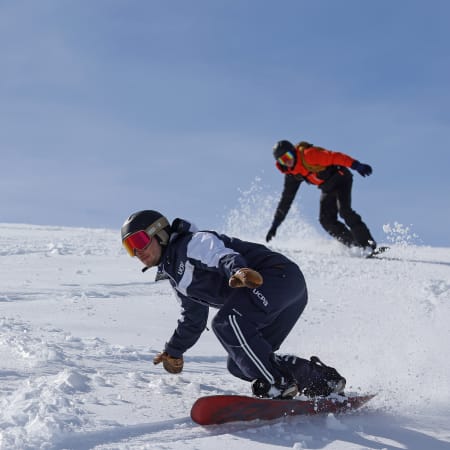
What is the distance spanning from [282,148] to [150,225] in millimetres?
6307

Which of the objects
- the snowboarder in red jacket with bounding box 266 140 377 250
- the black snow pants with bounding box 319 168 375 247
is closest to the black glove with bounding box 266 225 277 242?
the snowboarder in red jacket with bounding box 266 140 377 250

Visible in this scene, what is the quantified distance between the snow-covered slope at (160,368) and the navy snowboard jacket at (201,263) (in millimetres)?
474

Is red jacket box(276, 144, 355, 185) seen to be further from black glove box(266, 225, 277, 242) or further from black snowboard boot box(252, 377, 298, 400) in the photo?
black snowboard boot box(252, 377, 298, 400)

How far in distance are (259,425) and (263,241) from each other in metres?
8.43

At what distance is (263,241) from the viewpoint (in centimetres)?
1108

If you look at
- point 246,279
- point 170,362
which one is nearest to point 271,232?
point 170,362

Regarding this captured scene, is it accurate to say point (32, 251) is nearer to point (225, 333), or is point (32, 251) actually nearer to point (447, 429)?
point (225, 333)

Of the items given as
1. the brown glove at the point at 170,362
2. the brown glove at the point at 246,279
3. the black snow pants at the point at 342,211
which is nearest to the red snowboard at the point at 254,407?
the brown glove at the point at 246,279

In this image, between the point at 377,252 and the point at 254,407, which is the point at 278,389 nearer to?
the point at 254,407

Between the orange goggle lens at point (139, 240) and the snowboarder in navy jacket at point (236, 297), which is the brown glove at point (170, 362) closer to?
the snowboarder in navy jacket at point (236, 297)

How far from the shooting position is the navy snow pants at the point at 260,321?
9.53 feet

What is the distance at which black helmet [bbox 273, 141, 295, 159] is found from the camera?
923cm

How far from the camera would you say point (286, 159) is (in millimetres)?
9367

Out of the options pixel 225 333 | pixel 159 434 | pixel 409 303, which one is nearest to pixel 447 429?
pixel 225 333
